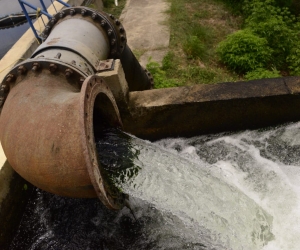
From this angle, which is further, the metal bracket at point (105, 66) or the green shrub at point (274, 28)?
the green shrub at point (274, 28)

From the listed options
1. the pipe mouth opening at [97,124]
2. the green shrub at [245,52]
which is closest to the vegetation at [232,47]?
the green shrub at [245,52]

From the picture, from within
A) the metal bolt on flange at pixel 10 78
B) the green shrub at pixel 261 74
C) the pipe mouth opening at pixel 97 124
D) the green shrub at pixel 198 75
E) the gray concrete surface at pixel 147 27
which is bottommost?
the green shrub at pixel 261 74

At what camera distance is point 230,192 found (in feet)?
10.3

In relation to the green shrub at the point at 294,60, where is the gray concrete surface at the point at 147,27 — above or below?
above

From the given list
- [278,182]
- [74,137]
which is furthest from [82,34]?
[278,182]

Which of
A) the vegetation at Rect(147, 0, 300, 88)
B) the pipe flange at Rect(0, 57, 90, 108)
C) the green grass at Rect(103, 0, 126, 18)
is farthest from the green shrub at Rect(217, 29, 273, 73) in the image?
the pipe flange at Rect(0, 57, 90, 108)

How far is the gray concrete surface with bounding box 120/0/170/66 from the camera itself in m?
5.61

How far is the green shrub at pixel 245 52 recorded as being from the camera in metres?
5.07

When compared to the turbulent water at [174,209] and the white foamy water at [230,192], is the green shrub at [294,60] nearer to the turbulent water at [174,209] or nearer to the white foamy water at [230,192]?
the white foamy water at [230,192]

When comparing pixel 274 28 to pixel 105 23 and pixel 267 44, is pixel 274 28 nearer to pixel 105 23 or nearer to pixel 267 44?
pixel 267 44

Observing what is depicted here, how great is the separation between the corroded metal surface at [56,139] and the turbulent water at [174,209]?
59 cm

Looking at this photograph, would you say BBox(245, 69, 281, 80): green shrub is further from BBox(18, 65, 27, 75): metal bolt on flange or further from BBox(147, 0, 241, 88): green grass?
BBox(18, 65, 27, 75): metal bolt on flange

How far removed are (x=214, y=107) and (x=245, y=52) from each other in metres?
2.01

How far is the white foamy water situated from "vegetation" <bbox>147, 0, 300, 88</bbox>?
5.31 ft
